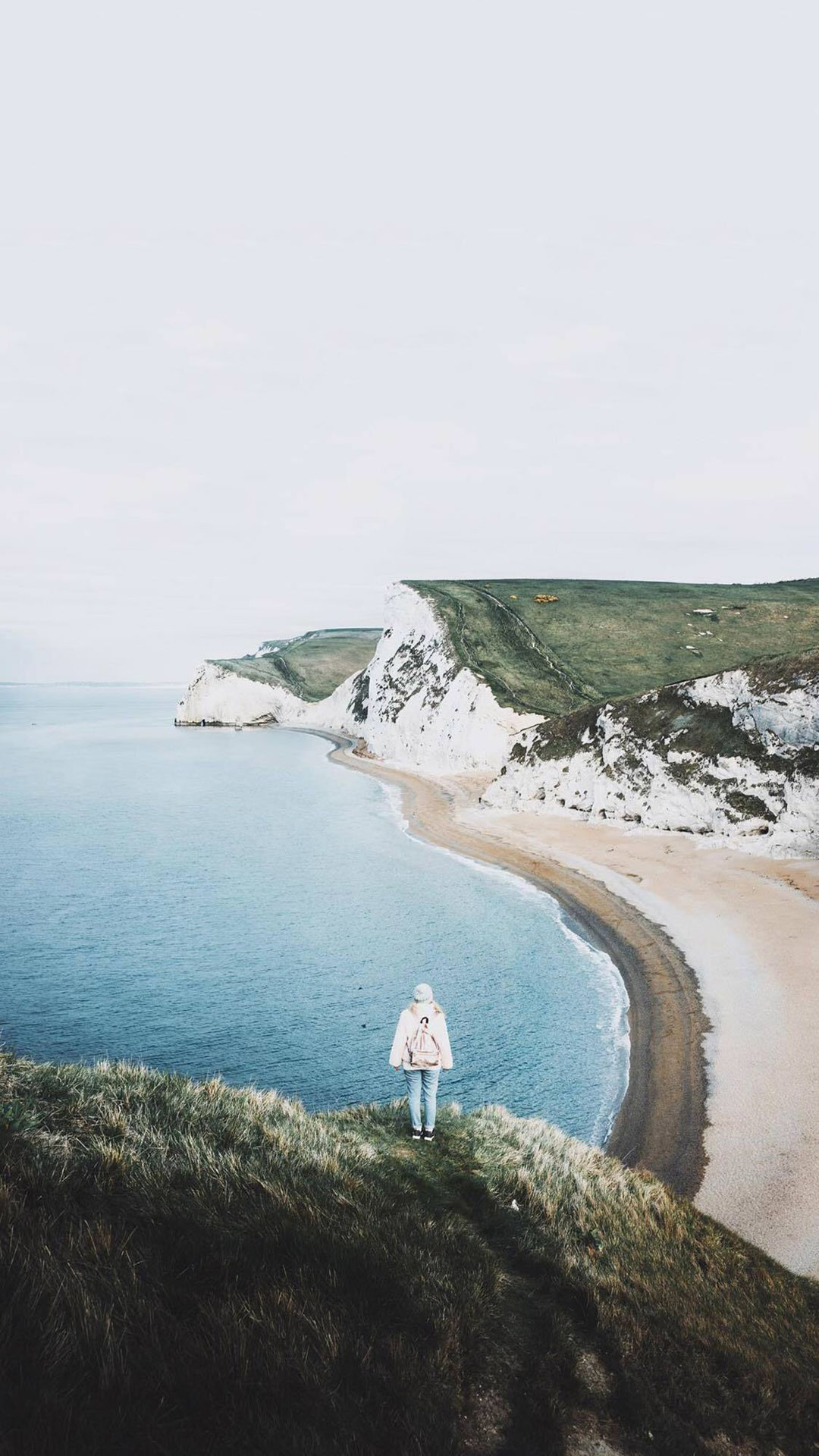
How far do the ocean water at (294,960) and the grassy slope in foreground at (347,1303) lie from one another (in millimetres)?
5314

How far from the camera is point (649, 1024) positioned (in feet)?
56.0

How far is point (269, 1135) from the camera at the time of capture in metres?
9.49

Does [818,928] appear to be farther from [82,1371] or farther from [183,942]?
[82,1371]

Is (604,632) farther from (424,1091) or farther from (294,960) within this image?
(424,1091)

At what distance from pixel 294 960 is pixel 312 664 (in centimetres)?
12091

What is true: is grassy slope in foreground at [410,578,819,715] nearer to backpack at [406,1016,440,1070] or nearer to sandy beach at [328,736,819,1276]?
sandy beach at [328,736,819,1276]

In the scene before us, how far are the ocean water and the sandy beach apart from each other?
991 mm

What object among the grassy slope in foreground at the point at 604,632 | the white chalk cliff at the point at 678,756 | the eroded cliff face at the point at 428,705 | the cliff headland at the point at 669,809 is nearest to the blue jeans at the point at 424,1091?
Answer: the cliff headland at the point at 669,809

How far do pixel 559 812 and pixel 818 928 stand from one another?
19845mm

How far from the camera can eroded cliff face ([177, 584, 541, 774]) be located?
61500 mm

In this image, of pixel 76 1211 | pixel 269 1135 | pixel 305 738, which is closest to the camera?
pixel 76 1211

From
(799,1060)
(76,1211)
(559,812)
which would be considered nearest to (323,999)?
(799,1060)

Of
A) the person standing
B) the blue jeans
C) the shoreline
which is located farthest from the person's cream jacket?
the shoreline

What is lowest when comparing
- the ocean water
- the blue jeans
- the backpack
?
the ocean water
